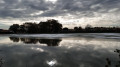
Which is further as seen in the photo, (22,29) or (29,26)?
(22,29)

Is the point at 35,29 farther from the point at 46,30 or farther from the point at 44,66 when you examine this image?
the point at 44,66

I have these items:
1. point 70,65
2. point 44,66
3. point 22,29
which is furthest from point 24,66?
point 22,29

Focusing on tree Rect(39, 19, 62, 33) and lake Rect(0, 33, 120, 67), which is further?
tree Rect(39, 19, 62, 33)

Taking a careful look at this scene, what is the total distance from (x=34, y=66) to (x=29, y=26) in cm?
11294

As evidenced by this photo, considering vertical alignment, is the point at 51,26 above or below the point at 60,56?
above

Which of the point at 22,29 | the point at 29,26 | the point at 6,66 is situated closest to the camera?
the point at 6,66

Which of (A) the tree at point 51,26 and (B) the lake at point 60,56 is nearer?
(B) the lake at point 60,56

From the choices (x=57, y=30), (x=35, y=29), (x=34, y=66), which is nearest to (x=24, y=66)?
(x=34, y=66)

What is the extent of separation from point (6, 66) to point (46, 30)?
10455cm

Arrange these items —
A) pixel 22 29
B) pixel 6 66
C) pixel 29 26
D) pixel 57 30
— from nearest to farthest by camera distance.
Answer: pixel 6 66
pixel 57 30
pixel 29 26
pixel 22 29

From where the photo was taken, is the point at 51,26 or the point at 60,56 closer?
the point at 60,56

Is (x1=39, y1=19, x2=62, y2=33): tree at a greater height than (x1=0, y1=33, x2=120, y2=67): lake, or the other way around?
(x1=39, y1=19, x2=62, y2=33): tree

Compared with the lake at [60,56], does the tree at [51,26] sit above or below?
above

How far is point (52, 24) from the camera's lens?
10881 centimetres
